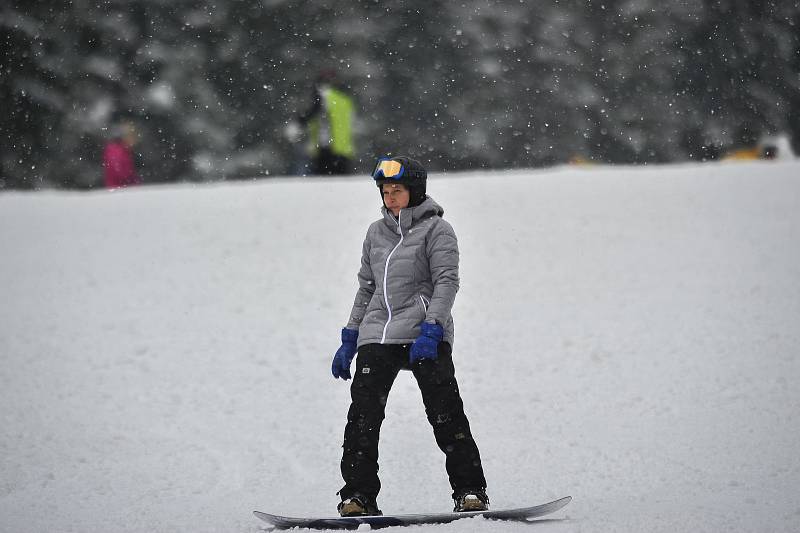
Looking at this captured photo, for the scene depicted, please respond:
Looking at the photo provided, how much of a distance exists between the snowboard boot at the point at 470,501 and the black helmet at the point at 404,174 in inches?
55.8

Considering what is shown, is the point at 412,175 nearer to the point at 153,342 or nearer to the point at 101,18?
the point at 153,342

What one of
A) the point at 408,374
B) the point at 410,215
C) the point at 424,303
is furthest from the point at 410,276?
the point at 408,374

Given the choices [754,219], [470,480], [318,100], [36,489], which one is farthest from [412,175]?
[318,100]

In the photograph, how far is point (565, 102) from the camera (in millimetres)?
32219

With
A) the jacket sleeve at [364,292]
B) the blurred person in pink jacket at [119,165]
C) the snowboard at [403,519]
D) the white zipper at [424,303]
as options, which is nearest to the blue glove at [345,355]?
the jacket sleeve at [364,292]

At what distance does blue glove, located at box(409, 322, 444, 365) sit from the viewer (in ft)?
14.6

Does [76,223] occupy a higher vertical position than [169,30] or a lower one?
lower

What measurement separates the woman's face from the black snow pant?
69cm

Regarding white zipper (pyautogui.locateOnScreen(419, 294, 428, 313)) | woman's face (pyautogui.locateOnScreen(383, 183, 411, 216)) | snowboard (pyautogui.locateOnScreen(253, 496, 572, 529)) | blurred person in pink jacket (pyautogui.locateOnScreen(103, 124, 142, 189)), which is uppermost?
blurred person in pink jacket (pyautogui.locateOnScreen(103, 124, 142, 189))

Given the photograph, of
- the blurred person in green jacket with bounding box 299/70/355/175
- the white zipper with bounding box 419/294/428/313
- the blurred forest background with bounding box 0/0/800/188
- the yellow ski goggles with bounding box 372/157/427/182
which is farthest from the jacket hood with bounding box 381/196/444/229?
the blurred forest background with bounding box 0/0/800/188

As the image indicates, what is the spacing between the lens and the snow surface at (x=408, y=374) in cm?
570

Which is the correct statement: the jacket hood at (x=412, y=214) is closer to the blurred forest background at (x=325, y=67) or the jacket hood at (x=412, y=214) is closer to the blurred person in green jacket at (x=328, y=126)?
the blurred person in green jacket at (x=328, y=126)

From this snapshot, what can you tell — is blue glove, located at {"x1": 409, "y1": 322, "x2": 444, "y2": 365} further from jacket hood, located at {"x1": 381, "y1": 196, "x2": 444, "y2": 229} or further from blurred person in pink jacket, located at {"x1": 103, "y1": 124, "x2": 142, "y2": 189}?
blurred person in pink jacket, located at {"x1": 103, "y1": 124, "x2": 142, "y2": 189}

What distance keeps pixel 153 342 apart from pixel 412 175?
413 centimetres
